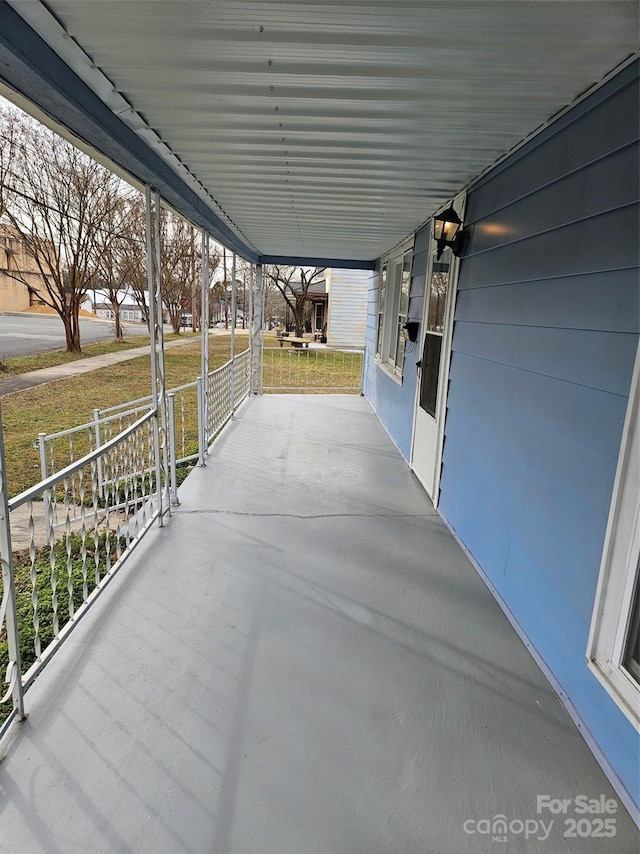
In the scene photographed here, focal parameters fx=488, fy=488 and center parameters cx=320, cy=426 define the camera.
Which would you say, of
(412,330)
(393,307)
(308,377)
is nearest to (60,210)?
(308,377)

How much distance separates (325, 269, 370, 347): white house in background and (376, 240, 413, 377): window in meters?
10.9

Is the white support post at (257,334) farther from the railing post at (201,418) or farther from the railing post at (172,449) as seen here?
the railing post at (172,449)

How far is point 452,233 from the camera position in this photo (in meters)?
3.40

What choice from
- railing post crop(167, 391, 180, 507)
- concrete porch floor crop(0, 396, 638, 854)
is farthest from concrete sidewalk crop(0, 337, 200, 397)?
concrete porch floor crop(0, 396, 638, 854)

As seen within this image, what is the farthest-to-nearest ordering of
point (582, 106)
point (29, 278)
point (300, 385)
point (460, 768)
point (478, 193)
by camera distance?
1. point (29, 278)
2. point (300, 385)
3. point (478, 193)
4. point (582, 106)
5. point (460, 768)

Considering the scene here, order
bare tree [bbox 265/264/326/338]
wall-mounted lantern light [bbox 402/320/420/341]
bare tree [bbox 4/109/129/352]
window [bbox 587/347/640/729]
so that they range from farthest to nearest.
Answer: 1. bare tree [bbox 265/264/326/338]
2. bare tree [bbox 4/109/129/352]
3. wall-mounted lantern light [bbox 402/320/420/341]
4. window [bbox 587/347/640/729]

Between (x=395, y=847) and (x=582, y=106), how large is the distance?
104 inches

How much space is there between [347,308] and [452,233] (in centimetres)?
1527

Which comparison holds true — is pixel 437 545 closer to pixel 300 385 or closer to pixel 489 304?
pixel 489 304

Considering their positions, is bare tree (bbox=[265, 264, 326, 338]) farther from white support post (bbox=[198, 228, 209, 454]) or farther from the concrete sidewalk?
white support post (bbox=[198, 228, 209, 454])

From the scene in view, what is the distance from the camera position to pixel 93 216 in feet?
39.4

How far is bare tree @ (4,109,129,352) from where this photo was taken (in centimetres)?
982

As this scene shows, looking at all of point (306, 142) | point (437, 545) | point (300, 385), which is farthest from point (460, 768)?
point (300, 385)

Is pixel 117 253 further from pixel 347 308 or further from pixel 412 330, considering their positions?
pixel 412 330
